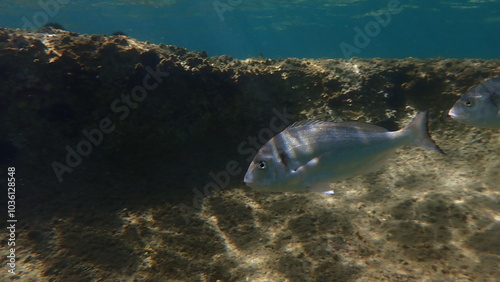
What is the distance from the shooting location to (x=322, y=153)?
2.00 metres

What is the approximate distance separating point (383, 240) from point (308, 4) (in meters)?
41.2

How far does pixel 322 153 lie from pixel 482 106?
1701 mm

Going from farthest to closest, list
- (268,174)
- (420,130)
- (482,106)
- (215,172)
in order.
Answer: (215,172) < (482,106) < (420,130) < (268,174)

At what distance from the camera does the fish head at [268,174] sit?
6.47 ft

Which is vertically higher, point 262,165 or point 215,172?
point 262,165

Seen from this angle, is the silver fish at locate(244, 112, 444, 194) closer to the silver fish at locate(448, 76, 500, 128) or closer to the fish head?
the fish head

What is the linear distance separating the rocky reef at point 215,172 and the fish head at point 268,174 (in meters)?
0.94

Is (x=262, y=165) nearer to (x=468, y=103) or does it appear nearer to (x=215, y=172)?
(x=215, y=172)

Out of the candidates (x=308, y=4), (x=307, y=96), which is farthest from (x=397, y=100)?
(x=308, y=4)

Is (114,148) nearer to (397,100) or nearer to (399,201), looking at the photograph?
(399,201)

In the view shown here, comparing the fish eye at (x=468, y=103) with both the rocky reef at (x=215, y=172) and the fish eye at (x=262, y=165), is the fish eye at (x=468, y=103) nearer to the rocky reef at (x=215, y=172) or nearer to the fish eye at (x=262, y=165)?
the rocky reef at (x=215, y=172)

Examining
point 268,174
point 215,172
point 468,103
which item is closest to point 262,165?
point 268,174

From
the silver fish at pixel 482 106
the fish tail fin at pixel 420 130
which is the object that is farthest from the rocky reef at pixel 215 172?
the fish tail fin at pixel 420 130

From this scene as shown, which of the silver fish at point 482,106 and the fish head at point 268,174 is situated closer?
the fish head at point 268,174
